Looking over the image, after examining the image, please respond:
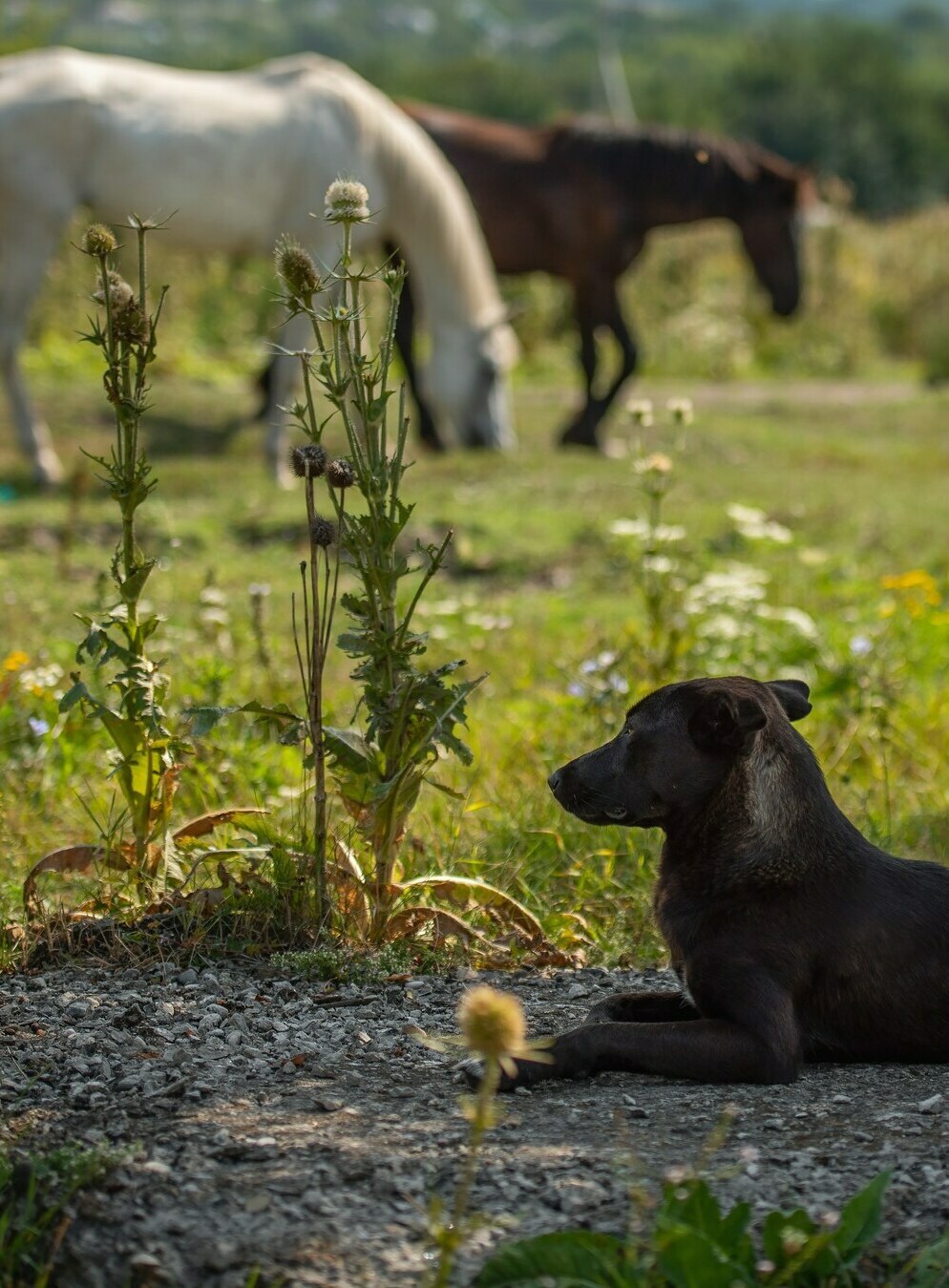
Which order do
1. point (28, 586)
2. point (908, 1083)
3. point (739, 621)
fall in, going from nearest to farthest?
point (908, 1083), point (739, 621), point (28, 586)

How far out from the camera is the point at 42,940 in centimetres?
371

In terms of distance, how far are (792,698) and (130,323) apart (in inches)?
61.9

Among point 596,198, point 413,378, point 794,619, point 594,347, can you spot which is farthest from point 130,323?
point 596,198

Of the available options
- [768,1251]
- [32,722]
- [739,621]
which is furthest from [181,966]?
[739,621]

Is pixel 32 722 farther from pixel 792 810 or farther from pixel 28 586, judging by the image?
pixel 28 586

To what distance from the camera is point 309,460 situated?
3.39 meters

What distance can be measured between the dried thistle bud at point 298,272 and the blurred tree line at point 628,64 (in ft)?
107

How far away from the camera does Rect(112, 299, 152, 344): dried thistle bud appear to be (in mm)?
3596

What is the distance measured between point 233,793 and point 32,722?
0.57 meters

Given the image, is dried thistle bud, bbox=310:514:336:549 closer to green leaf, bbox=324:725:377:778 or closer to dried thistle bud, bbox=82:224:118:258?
green leaf, bbox=324:725:377:778

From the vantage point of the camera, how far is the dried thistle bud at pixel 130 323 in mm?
3596

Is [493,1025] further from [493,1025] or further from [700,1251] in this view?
[700,1251]

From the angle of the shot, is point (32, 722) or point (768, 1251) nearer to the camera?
point (768, 1251)

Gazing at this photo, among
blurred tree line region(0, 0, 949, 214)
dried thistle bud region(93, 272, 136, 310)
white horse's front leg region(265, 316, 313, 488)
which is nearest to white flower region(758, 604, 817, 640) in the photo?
dried thistle bud region(93, 272, 136, 310)
